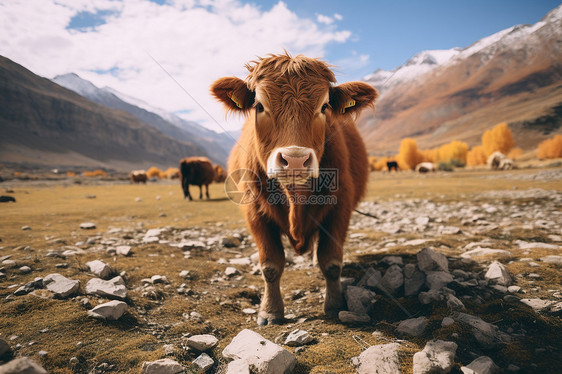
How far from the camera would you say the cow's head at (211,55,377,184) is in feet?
8.66

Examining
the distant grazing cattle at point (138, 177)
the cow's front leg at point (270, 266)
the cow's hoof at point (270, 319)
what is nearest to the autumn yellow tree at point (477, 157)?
the distant grazing cattle at point (138, 177)

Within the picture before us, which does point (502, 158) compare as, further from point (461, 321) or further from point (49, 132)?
point (49, 132)

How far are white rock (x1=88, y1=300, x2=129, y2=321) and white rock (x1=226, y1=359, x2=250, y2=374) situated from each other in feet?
4.77

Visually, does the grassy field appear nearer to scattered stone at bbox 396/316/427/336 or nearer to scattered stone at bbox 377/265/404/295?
scattered stone at bbox 396/316/427/336

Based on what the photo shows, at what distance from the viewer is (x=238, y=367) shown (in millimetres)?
2172

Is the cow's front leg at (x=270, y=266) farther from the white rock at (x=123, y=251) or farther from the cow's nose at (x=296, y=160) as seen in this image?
the white rock at (x=123, y=251)

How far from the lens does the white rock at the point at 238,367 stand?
84.0 inches

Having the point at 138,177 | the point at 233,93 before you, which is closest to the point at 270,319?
the point at 233,93

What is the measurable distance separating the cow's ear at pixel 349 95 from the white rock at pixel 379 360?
2.88 meters

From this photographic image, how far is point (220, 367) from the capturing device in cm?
231

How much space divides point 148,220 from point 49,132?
143 meters

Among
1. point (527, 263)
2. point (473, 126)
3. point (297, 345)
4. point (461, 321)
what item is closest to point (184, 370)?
point (297, 345)

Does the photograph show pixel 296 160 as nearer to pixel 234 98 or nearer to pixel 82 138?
pixel 234 98

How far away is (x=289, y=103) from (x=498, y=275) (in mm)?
3402
